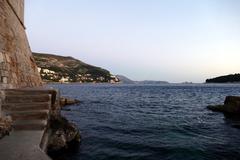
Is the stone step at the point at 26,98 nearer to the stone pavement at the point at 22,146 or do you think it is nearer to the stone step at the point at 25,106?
the stone step at the point at 25,106

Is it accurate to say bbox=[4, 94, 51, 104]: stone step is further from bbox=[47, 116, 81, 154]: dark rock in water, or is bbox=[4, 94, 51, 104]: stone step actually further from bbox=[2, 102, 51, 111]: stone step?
bbox=[47, 116, 81, 154]: dark rock in water

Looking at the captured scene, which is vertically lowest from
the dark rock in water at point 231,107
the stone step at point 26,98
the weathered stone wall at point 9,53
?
the dark rock in water at point 231,107

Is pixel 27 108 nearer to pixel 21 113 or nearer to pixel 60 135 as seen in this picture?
pixel 21 113

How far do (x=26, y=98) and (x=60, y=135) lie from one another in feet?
7.02

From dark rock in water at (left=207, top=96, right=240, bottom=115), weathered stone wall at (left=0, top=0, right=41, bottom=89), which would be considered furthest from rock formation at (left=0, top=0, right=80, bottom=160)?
dark rock in water at (left=207, top=96, right=240, bottom=115)

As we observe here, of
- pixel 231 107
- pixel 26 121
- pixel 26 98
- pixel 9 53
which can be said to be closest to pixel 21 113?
pixel 26 121

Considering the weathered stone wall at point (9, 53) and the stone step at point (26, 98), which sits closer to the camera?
the stone step at point (26, 98)

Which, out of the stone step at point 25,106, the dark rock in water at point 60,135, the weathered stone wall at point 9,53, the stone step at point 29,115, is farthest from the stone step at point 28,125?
the weathered stone wall at point 9,53

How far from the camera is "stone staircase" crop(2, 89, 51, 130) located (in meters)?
9.41

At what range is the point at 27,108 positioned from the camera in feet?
33.8

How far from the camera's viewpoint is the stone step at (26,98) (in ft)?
34.7

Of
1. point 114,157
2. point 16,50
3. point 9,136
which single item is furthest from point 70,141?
point 16,50

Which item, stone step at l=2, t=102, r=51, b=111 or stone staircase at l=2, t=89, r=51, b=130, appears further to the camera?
stone step at l=2, t=102, r=51, b=111

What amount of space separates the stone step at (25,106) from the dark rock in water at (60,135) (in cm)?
115
